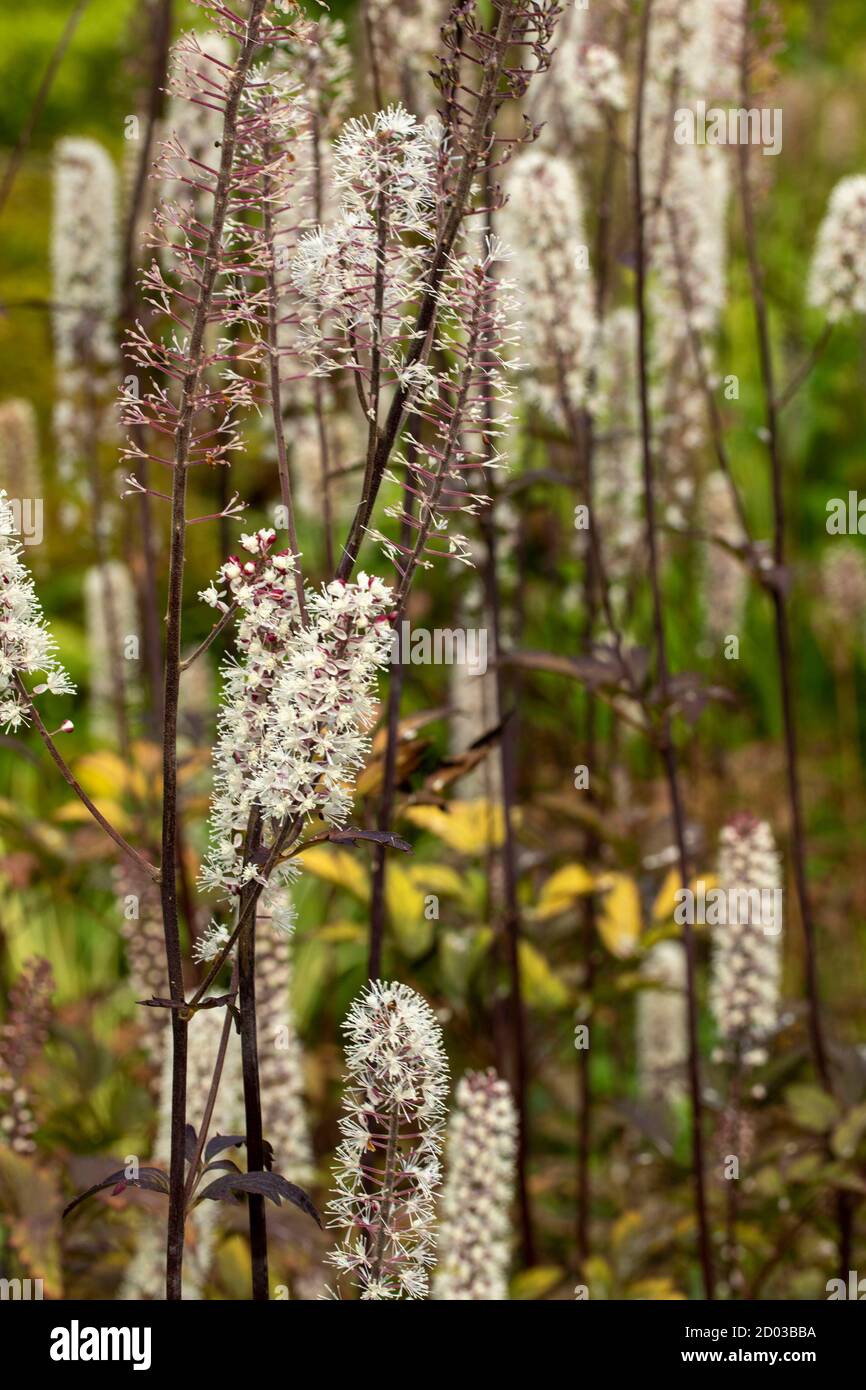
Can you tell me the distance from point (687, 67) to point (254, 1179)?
67.7 inches

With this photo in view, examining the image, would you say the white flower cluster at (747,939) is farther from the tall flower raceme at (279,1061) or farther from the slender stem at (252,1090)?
the slender stem at (252,1090)

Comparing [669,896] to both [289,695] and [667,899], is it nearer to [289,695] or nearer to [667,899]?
[667,899]

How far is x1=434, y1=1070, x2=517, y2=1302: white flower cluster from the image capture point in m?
1.56

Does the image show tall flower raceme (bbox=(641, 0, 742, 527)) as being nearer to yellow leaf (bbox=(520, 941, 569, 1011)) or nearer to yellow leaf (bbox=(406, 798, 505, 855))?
yellow leaf (bbox=(406, 798, 505, 855))

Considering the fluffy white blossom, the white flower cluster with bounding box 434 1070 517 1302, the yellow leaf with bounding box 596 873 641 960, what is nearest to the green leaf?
the yellow leaf with bounding box 596 873 641 960

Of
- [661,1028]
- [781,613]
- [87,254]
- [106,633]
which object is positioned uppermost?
[87,254]

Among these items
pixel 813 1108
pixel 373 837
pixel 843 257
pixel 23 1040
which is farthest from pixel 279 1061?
pixel 843 257

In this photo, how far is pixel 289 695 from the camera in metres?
0.89

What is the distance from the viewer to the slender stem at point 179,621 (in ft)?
2.96

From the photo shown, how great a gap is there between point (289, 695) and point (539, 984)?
1468 mm

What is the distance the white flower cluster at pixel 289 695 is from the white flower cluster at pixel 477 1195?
0.71 m

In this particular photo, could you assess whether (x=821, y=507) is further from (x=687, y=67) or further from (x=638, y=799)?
(x=687, y=67)

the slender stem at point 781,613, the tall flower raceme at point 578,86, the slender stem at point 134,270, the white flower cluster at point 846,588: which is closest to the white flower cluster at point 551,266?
the tall flower raceme at point 578,86
